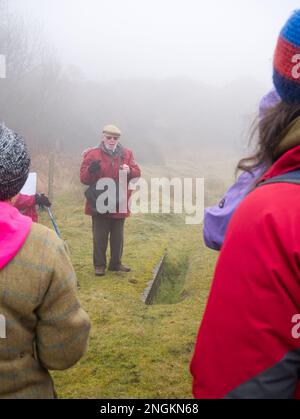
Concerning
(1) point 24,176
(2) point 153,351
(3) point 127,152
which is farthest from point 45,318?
(3) point 127,152

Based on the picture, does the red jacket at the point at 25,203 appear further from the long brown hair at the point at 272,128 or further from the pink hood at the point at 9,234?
the long brown hair at the point at 272,128

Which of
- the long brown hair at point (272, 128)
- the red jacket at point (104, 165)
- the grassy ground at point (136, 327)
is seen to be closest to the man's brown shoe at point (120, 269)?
the grassy ground at point (136, 327)

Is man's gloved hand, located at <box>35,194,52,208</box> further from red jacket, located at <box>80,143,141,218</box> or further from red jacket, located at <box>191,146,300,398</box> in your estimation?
red jacket, located at <box>191,146,300,398</box>

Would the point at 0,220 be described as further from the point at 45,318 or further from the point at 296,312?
the point at 296,312

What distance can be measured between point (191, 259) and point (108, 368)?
4709mm

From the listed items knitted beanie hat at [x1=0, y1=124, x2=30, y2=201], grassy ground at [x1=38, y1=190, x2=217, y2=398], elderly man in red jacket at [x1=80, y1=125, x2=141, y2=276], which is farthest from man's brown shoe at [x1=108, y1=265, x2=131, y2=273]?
knitted beanie hat at [x1=0, y1=124, x2=30, y2=201]

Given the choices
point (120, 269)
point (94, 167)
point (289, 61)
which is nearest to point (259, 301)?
point (289, 61)

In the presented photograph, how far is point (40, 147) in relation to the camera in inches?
893

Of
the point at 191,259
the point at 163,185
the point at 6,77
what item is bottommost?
the point at 163,185

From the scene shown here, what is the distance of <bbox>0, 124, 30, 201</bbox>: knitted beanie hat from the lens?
1650 mm

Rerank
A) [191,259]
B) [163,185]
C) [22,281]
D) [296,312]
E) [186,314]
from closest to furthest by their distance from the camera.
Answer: [296,312]
[22,281]
[186,314]
[191,259]
[163,185]

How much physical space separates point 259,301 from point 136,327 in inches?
162

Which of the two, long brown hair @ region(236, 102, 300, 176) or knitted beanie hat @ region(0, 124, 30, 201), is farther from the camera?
knitted beanie hat @ region(0, 124, 30, 201)

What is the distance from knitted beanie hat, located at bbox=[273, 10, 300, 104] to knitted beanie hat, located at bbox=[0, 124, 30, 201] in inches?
42.5
